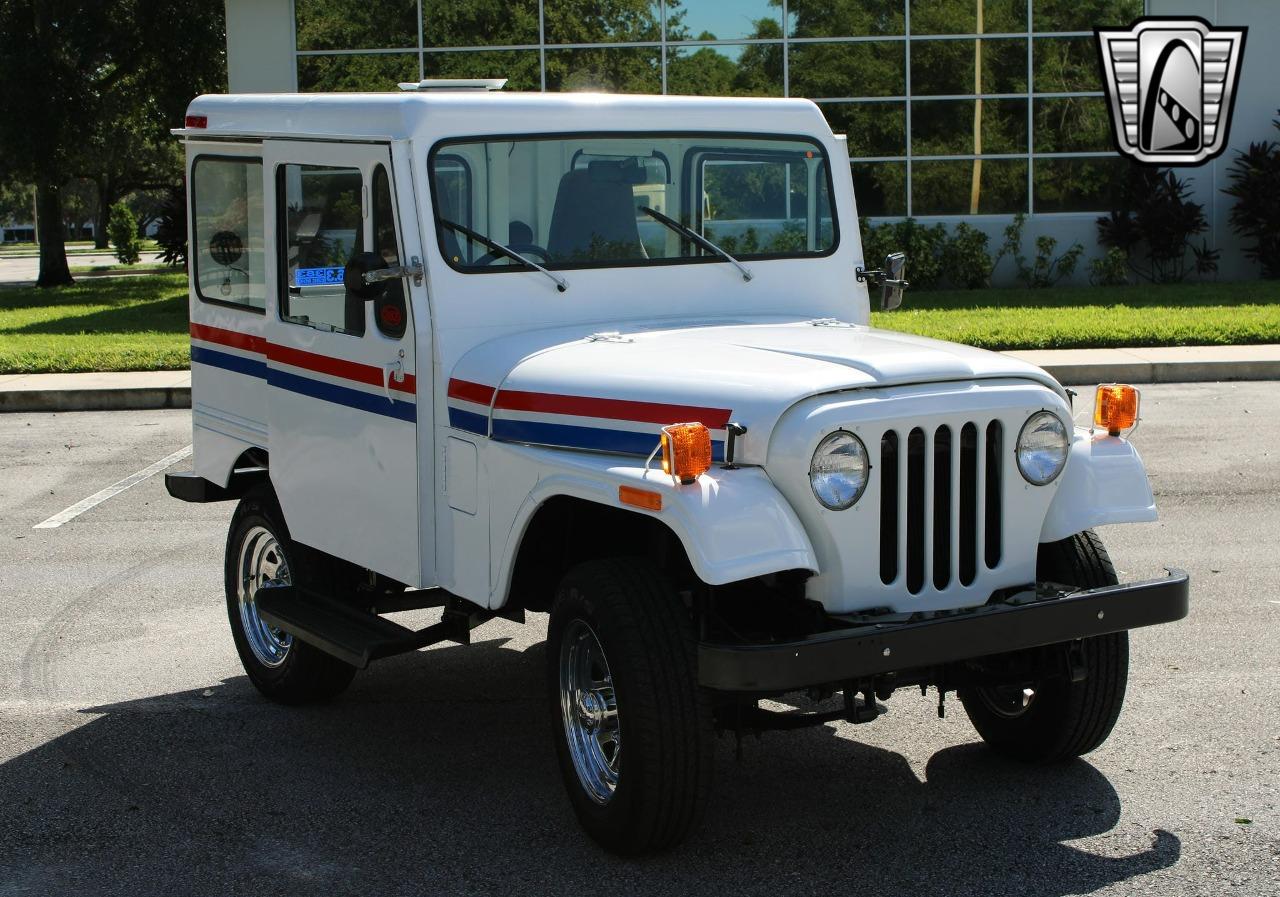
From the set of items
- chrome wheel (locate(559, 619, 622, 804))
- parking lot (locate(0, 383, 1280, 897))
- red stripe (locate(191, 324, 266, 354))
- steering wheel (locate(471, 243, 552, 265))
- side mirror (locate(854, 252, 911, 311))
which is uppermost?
steering wheel (locate(471, 243, 552, 265))

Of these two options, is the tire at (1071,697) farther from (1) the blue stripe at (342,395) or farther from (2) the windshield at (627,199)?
(1) the blue stripe at (342,395)

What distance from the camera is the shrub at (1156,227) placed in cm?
2361

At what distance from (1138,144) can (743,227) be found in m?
19.7

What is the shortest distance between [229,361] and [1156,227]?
19404 mm

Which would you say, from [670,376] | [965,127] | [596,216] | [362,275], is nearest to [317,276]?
[362,275]

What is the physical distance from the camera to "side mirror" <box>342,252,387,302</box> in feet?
17.2

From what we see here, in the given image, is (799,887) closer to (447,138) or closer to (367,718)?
(367,718)

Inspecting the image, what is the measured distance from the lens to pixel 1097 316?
18.4 metres

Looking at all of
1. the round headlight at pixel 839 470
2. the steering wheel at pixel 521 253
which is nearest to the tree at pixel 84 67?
the steering wheel at pixel 521 253

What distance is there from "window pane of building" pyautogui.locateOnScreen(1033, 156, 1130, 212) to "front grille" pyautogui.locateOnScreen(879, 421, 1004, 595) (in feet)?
67.5

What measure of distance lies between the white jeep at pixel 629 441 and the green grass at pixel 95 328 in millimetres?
9339

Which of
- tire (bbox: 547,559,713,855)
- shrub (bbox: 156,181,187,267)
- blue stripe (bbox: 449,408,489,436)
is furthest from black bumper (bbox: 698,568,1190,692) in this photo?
shrub (bbox: 156,181,187,267)

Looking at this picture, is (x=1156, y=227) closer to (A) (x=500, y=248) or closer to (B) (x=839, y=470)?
(A) (x=500, y=248)

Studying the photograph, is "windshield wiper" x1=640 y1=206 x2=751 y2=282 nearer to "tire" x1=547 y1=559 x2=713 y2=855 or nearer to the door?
the door
